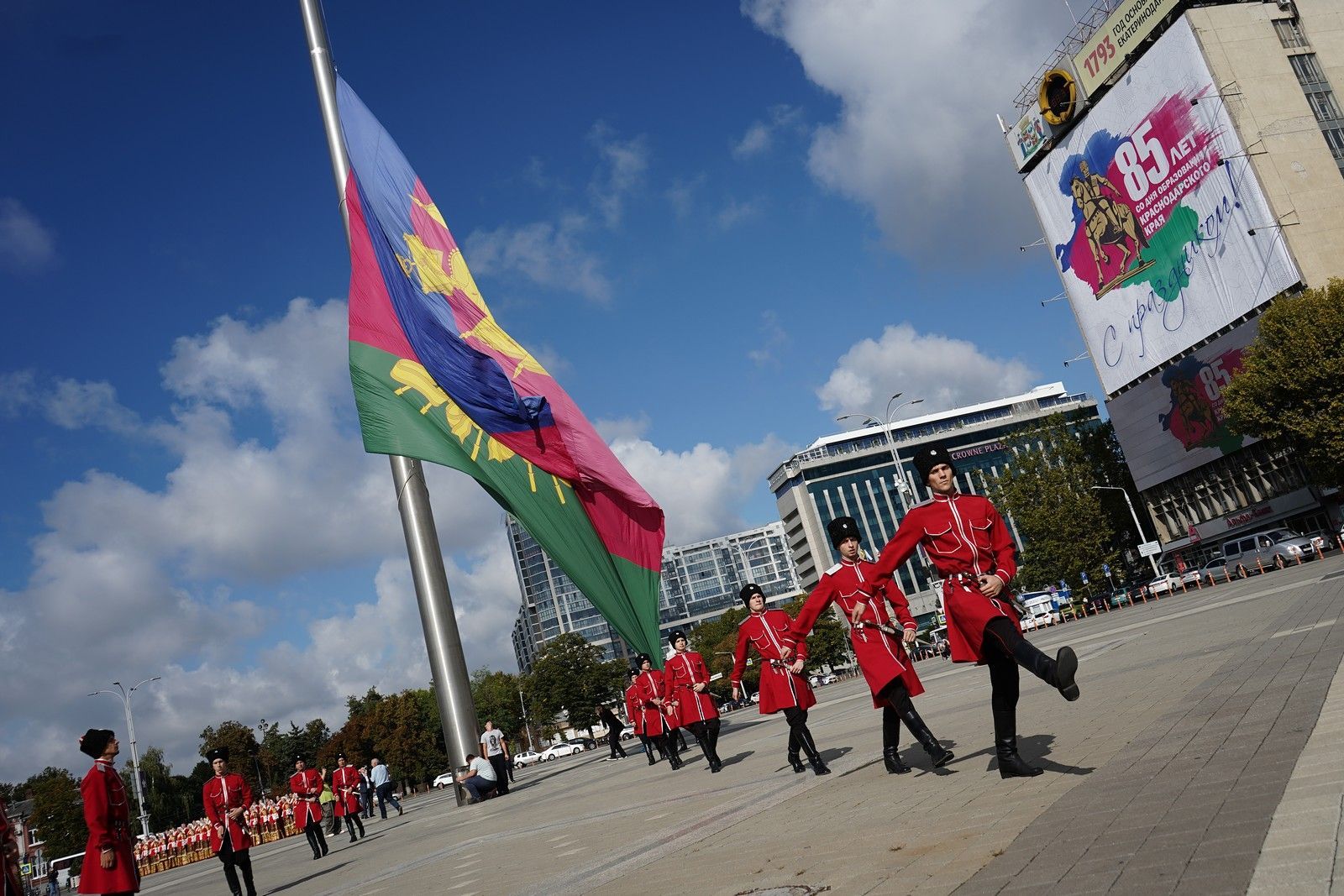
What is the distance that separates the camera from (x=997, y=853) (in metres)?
4.72

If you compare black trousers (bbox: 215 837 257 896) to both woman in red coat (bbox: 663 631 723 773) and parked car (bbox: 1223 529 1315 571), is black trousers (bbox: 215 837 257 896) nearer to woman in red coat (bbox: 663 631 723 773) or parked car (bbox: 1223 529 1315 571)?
woman in red coat (bbox: 663 631 723 773)

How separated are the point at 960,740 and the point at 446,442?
9.01 meters

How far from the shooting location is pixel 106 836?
8344 mm

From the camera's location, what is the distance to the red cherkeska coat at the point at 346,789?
72.9 ft

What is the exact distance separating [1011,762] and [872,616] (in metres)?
2.19

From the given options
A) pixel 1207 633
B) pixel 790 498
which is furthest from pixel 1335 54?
pixel 790 498

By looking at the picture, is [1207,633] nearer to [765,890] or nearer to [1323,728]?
[1323,728]

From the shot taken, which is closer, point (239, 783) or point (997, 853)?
point (997, 853)

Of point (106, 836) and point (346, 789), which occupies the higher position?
point (106, 836)

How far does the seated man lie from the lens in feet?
72.5

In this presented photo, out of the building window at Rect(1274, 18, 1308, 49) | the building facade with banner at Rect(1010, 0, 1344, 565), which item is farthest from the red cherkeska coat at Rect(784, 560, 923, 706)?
the building window at Rect(1274, 18, 1308, 49)

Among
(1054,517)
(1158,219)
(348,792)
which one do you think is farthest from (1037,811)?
(1054,517)

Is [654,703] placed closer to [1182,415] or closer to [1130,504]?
[1182,415]

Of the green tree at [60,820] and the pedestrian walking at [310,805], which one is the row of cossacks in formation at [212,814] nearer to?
the pedestrian walking at [310,805]
